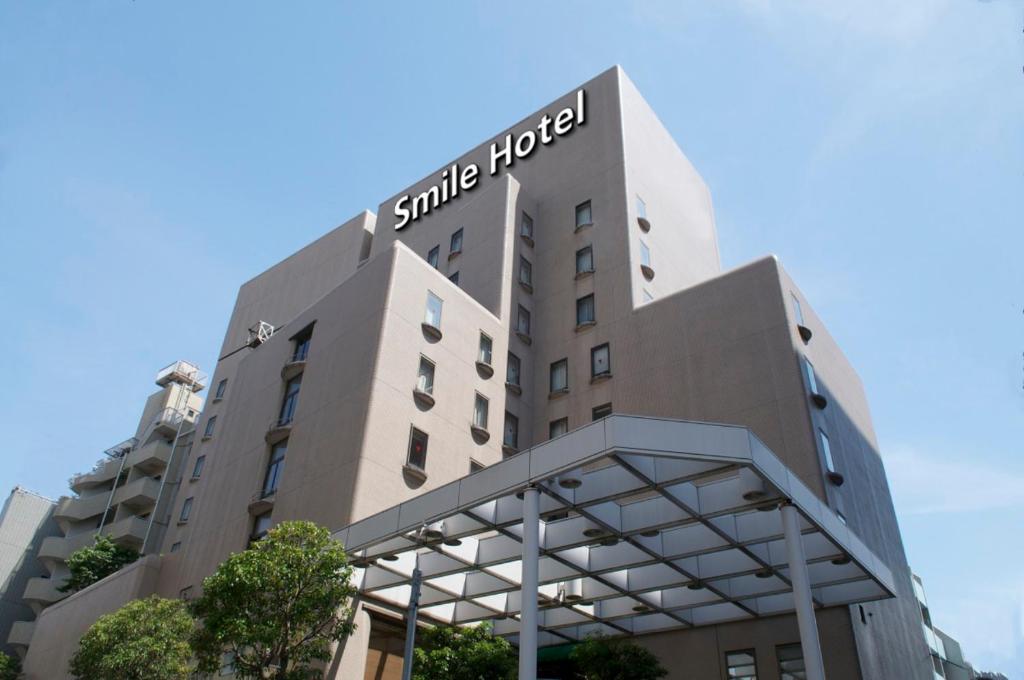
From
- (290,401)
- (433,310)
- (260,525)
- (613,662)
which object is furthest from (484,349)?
(613,662)

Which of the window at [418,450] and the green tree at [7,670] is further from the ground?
the window at [418,450]

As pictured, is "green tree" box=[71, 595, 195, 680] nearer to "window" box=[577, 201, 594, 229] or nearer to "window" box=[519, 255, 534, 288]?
"window" box=[519, 255, 534, 288]

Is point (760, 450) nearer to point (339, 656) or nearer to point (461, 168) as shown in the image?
point (339, 656)

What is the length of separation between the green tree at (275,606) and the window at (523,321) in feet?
61.1

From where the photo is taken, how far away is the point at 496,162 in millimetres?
46875

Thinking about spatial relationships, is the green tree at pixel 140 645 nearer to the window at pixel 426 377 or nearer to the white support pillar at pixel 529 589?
the window at pixel 426 377

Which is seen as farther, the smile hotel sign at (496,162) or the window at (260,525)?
the smile hotel sign at (496,162)

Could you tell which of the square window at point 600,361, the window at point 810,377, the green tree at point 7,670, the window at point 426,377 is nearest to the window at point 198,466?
the green tree at point 7,670

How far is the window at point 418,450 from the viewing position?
28.9 metres

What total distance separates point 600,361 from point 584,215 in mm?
8937

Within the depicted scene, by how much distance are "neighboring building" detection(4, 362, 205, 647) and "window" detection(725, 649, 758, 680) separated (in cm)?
4765

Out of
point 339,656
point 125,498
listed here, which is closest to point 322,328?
point 339,656

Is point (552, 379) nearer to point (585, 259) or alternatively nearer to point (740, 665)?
point (585, 259)

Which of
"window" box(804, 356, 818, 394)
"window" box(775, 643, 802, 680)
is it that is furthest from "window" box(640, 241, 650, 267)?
"window" box(775, 643, 802, 680)
